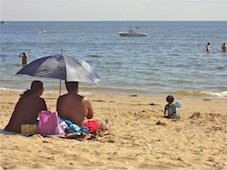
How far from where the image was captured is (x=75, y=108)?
303 inches

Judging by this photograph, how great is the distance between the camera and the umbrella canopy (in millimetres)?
7391

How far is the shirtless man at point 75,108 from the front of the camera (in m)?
7.71

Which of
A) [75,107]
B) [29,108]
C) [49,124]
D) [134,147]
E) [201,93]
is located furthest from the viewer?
[201,93]

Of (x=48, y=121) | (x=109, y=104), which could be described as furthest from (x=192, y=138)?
(x=109, y=104)

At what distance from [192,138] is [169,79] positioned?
43.4 feet

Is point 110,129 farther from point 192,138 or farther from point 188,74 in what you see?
point 188,74

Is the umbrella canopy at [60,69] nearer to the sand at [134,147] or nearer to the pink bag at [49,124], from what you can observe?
the pink bag at [49,124]

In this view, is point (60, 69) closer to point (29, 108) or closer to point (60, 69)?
point (60, 69)

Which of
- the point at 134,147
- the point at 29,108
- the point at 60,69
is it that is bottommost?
the point at 134,147

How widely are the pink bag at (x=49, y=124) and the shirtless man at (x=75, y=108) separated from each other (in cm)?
36

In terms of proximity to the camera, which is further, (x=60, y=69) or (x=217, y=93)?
(x=217, y=93)

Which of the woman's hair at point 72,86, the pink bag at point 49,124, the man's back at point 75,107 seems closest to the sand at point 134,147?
the pink bag at point 49,124

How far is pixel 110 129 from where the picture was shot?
28.5 feet

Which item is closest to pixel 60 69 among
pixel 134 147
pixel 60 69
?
pixel 60 69
